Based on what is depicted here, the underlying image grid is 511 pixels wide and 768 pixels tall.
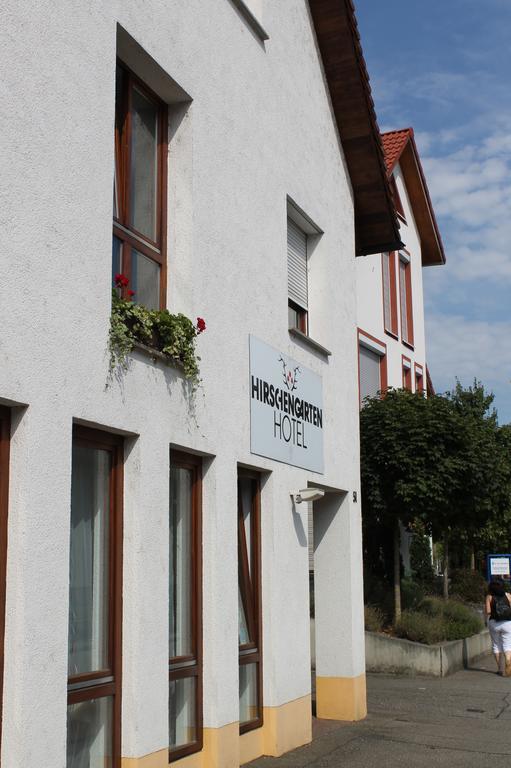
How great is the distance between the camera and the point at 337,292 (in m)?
12.2

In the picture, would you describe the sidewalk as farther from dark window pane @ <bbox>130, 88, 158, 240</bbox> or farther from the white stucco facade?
dark window pane @ <bbox>130, 88, 158, 240</bbox>

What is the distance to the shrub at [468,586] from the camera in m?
25.5

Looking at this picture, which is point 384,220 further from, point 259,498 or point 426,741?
point 426,741

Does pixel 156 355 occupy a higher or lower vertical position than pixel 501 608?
higher

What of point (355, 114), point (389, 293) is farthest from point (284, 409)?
point (389, 293)

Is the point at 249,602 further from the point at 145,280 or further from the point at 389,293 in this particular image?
the point at 389,293

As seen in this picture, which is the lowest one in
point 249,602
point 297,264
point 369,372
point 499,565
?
point 249,602

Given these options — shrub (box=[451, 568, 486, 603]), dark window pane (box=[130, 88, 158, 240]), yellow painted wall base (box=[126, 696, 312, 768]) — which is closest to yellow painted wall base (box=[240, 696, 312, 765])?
yellow painted wall base (box=[126, 696, 312, 768])

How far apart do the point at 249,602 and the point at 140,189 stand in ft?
12.9

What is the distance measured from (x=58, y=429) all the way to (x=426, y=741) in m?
6.66

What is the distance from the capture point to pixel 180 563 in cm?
796

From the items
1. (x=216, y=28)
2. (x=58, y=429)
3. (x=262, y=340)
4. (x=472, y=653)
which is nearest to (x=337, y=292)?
(x=262, y=340)

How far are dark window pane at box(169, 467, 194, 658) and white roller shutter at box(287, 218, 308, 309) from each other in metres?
3.75

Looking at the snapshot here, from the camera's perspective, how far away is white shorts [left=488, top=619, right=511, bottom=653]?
17109mm
